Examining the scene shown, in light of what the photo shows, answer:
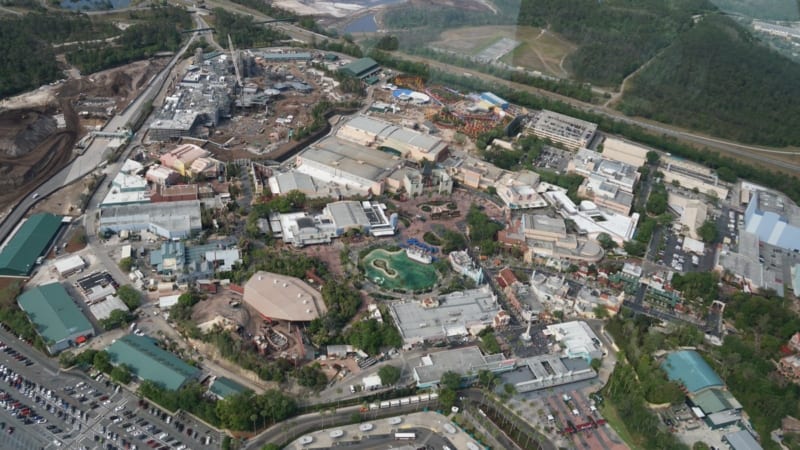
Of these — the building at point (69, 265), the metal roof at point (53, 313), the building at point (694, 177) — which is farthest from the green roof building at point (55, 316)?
the building at point (694, 177)

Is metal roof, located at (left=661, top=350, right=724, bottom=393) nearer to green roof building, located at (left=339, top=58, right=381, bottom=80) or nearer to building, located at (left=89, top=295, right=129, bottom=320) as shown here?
building, located at (left=89, top=295, right=129, bottom=320)

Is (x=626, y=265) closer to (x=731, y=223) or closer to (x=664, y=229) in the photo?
(x=664, y=229)

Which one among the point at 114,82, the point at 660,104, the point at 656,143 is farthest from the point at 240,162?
the point at 660,104

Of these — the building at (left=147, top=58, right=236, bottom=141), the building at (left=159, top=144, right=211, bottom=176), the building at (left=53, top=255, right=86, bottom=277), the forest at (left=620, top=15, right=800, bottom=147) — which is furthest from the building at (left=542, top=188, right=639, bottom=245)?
the building at (left=53, top=255, right=86, bottom=277)

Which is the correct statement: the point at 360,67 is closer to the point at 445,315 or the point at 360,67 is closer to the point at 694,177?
the point at 694,177

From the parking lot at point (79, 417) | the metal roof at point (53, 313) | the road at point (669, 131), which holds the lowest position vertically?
the parking lot at point (79, 417)

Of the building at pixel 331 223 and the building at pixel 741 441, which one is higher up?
the building at pixel 331 223

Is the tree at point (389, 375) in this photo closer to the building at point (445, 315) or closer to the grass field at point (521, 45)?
the building at point (445, 315)
